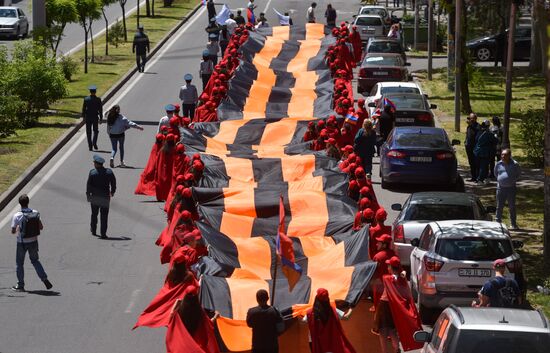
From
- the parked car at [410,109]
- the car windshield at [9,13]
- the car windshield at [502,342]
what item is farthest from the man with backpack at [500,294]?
the car windshield at [9,13]

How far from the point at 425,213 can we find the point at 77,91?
73.8 feet

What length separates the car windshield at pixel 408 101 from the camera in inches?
1302

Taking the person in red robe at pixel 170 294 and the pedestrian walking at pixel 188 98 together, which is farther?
the pedestrian walking at pixel 188 98

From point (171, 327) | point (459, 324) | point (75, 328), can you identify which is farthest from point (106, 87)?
point (459, 324)

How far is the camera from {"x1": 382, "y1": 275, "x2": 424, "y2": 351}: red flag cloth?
1566cm

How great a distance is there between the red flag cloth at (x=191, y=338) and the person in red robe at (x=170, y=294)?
0.90m

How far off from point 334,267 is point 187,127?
32.7 feet

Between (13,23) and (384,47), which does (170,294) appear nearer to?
(384,47)

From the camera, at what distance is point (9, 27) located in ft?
185

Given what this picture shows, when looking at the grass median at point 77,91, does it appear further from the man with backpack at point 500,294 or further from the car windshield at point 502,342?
the car windshield at point 502,342

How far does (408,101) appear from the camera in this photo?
110ft

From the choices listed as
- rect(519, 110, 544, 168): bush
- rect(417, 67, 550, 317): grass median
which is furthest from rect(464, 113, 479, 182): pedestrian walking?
rect(519, 110, 544, 168): bush

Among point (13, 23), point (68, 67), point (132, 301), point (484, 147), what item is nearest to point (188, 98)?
point (484, 147)

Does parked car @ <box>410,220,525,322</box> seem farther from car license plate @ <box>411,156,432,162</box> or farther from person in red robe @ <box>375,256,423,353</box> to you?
car license plate @ <box>411,156,432,162</box>
